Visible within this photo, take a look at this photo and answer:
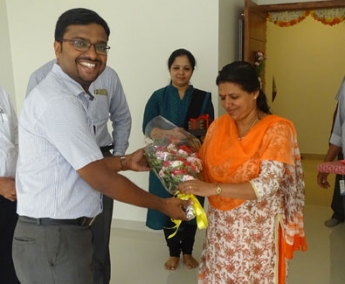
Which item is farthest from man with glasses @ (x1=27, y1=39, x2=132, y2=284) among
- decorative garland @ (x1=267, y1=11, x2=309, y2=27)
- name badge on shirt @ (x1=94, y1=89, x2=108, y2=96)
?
decorative garland @ (x1=267, y1=11, x2=309, y2=27)

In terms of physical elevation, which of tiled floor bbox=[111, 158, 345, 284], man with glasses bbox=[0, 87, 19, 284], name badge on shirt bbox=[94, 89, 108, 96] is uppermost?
name badge on shirt bbox=[94, 89, 108, 96]

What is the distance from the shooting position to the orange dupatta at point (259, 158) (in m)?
1.57

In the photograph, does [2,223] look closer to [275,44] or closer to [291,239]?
[291,239]

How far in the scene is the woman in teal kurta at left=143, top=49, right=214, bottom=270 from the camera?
2775mm

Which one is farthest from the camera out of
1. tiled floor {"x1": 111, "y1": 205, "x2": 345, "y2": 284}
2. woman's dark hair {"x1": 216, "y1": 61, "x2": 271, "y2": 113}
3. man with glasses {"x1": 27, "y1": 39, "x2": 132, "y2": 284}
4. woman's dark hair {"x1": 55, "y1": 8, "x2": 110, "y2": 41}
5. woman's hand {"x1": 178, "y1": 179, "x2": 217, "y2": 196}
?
tiled floor {"x1": 111, "y1": 205, "x2": 345, "y2": 284}

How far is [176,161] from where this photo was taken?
1557 mm

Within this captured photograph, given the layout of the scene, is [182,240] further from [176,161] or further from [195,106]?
[176,161]

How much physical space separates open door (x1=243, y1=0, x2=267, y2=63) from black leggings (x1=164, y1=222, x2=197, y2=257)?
1746mm

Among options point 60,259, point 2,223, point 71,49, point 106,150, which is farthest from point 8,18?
point 60,259

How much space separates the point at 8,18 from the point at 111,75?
221cm

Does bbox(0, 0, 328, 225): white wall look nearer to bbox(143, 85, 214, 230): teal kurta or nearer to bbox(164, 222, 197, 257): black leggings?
bbox(143, 85, 214, 230): teal kurta

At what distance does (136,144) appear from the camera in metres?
3.70

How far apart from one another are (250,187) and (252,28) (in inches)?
101

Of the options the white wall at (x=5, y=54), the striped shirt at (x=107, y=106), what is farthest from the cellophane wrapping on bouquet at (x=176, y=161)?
the white wall at (x=5, y=54)
